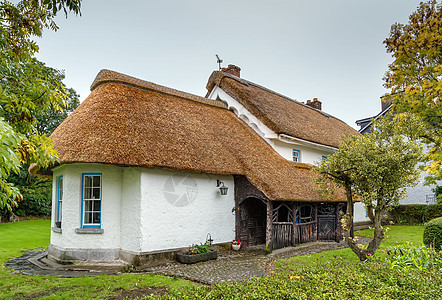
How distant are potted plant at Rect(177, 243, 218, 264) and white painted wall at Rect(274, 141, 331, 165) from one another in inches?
268

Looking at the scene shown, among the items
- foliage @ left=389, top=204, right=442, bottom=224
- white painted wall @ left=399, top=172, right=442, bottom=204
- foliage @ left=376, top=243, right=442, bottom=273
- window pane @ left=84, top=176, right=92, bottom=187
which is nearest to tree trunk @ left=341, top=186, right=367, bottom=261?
foliage @ left=376, top=243, right=442, bottom=273

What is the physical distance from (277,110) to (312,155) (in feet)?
10.8

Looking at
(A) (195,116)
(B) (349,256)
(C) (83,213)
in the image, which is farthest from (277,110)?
(C) (83,213)

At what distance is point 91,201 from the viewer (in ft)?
36.8

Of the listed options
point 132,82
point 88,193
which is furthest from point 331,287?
point 132,82

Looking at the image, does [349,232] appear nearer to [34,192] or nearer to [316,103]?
[316,103]

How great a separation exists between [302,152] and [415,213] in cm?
1168

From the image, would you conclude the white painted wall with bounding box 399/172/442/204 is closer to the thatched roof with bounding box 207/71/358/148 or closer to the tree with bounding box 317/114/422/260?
the thatched roof with bounding box 207/71/358/148

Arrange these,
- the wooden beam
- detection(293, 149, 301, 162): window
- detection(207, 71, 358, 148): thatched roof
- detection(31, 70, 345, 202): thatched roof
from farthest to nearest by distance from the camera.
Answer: detection(293, 149, 301, 162): window < detection(207, 71, 358, 148): thatched roof < the wooden beam < detection(31, 70, 345, 202): thatched roof

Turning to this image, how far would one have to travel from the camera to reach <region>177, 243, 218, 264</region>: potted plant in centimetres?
1084

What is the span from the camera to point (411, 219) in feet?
76.3

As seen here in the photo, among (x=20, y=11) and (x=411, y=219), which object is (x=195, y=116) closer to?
(x=20, y=11)

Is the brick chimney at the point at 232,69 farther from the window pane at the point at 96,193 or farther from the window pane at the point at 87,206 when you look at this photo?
the window pane at the point at 87,206

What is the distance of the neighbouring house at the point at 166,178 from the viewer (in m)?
10.8
